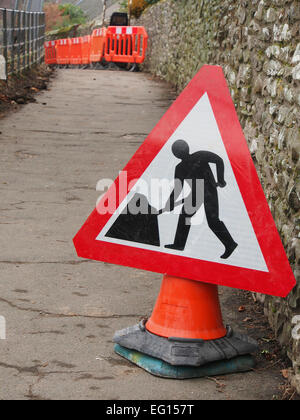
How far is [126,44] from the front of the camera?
2120 centimetres

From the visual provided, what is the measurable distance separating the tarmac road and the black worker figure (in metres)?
0.55

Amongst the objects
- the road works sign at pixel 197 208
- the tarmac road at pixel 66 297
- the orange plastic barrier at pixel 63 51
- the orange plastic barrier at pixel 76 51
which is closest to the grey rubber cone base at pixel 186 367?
the tarmac road at pixel 66 297

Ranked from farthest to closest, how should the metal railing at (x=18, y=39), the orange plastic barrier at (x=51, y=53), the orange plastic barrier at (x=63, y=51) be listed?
the orange plastic barrier at (x=51, y=53)
the orange plastic barrier at (x=63, y=51)
the metal railing at (x=18, y=39)

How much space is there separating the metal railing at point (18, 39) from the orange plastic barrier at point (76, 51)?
828 centimetres

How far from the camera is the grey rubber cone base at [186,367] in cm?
283

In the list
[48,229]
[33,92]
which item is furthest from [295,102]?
[33,92]

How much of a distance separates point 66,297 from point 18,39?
34.1 feet

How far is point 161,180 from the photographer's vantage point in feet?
9.48

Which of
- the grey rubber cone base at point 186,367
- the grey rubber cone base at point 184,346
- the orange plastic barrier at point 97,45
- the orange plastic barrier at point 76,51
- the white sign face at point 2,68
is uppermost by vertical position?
the grey rubber cone base at point 184,346

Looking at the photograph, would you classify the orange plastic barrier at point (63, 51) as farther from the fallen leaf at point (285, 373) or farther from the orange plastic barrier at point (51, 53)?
the fallen leaf at point (285, 373)

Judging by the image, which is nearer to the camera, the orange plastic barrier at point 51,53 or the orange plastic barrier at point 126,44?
the orange plastic barrier at point 126,44

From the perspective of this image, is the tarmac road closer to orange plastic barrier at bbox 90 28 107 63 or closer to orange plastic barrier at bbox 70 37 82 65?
orange plastic barrier at bbox 90 28 107 63

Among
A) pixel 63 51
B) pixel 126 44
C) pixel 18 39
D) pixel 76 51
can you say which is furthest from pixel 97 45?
pixel 18 39

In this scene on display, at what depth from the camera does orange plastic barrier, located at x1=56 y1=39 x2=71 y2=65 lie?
27.3 m
